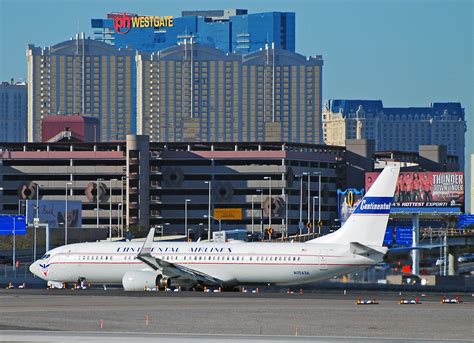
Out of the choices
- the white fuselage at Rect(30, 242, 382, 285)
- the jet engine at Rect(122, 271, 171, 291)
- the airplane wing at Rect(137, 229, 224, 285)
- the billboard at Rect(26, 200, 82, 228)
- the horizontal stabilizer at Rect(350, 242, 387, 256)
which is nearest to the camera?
the horizontal stabilizer at Rect(350, 242, 387, 256)

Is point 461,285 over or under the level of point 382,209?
under

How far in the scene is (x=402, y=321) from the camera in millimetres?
60938

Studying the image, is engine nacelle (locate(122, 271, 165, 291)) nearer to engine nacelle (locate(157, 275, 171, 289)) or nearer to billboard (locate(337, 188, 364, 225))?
engine nacelle (locate(157, 275, 171, 289))

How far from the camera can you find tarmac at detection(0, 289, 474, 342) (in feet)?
174

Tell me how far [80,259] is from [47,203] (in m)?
86.9

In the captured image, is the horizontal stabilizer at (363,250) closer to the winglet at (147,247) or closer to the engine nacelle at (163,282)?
the engine nacelle at (163,282)

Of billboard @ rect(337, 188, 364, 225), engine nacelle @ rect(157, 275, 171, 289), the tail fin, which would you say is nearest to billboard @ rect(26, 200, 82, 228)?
billboard @ rect(337, 188, 364, 225)

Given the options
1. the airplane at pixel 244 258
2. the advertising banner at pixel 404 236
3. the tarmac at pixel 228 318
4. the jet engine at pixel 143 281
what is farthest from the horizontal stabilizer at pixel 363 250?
the advertising banner at pixel 404 236

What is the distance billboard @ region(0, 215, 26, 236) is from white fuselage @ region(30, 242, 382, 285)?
3283cm

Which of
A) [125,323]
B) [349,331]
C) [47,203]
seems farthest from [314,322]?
[47,203]

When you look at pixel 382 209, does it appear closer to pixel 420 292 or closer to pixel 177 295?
pixel 420 292

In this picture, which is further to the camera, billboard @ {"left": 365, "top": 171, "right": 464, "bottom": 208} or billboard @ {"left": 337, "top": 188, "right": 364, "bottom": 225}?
billboard @ {"left": 337, "top": 188, "right": 364, "bottom": 225}

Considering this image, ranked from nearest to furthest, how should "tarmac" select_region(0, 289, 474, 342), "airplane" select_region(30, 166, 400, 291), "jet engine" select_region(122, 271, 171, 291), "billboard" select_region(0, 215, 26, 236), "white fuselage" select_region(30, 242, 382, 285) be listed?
1. "tarmac" select_region(0, 289, 474, 342)
2. "airplane" select_region(30, 166, 400, 291)
3. "white fuselage" select_region(30, 242, 382, 285)
4. "jet engine" select_region(122, 271, 171, 291)
5. "billboard" select_region(0, 215, 26, 236)

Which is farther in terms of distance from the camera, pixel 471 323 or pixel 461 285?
pixel 461 285
